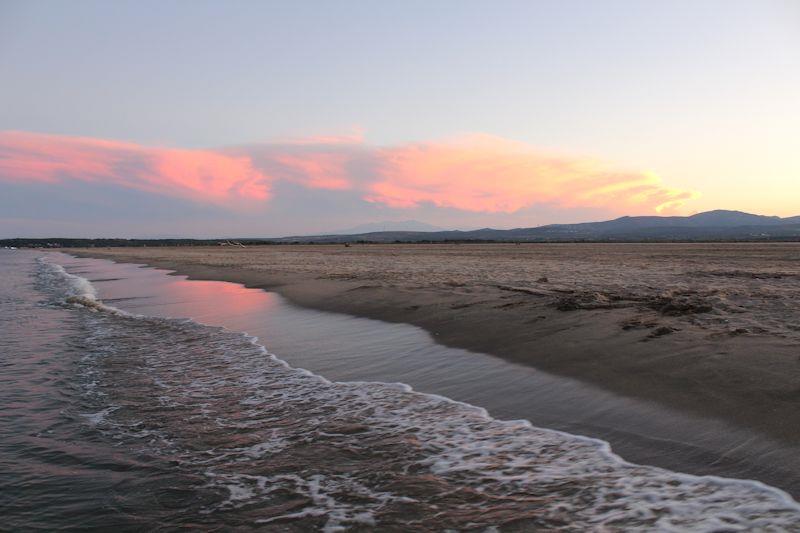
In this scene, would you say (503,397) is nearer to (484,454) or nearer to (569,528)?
(484,454)

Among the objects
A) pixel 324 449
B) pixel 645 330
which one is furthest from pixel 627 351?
pixel 324 449

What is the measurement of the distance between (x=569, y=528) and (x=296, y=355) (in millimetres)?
7625

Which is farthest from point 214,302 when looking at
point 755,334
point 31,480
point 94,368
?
point 755,334

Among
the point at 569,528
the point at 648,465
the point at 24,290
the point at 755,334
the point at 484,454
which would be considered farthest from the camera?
the point at 24,290

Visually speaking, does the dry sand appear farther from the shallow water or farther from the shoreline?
the shallow water

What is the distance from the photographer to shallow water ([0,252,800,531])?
4363 millimetres

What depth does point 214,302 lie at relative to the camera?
20.2 meters

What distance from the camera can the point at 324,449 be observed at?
19.2 feet

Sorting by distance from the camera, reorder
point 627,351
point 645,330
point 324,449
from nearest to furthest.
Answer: point 324,449 → point 627,351 → point 645,330

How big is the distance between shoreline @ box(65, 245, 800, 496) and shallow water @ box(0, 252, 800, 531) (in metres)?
0.52

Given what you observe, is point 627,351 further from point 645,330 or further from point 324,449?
point 324,449

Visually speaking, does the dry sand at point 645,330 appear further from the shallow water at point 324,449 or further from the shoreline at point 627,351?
the shallow water at point 324,449

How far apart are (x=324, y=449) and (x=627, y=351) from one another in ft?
18.5

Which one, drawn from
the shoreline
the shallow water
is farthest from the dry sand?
the shallow water
